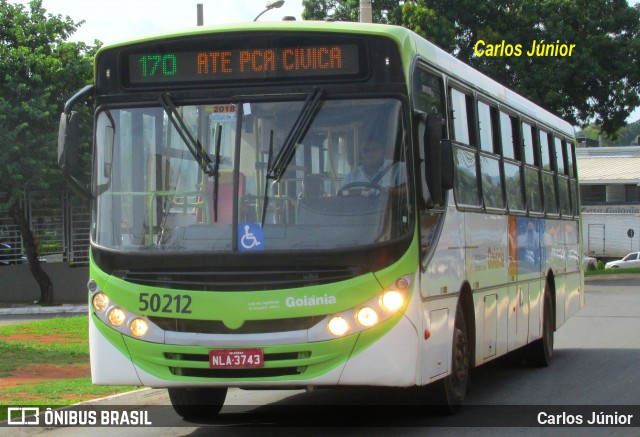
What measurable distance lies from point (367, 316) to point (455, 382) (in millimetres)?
2108

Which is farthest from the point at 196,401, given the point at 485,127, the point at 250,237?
the point at 485,127

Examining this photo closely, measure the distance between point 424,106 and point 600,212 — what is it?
5479cm

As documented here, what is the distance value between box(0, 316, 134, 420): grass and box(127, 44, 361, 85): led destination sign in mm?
3505

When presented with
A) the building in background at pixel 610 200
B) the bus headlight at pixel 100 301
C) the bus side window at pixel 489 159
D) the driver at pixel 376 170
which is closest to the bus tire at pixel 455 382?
the bus side window at pixel 489 159

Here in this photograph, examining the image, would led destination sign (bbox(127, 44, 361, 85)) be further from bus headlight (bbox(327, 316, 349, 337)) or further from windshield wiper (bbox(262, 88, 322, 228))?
bus headlight (bbox(327, 316, 349, 337))

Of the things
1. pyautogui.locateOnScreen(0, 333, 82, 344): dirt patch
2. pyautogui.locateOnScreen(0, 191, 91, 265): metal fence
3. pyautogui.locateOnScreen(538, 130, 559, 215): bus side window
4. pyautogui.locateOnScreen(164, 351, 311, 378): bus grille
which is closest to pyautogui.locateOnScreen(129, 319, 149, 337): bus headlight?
pyautogui.locateOnScreen(164, 351, 311, 378): bus grille

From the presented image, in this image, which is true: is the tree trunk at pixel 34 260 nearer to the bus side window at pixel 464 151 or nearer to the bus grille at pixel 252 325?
the bus side window at pixel 464 151

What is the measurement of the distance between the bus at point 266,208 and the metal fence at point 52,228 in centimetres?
2373

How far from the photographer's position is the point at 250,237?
27.8ft

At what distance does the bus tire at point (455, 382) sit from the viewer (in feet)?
32.2

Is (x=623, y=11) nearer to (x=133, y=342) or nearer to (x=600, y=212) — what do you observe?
(x=600, y=212)

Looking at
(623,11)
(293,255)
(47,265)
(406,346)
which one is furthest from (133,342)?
(623,11)

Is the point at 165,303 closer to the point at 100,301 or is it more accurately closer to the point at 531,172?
the point at 100,301

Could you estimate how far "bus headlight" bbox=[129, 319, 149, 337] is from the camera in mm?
8641
